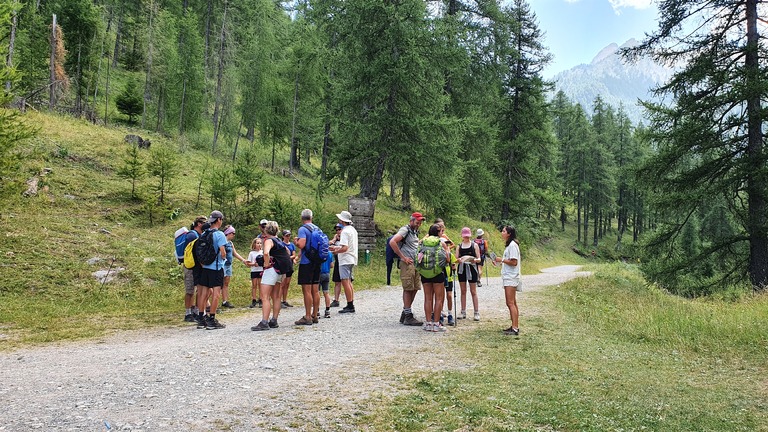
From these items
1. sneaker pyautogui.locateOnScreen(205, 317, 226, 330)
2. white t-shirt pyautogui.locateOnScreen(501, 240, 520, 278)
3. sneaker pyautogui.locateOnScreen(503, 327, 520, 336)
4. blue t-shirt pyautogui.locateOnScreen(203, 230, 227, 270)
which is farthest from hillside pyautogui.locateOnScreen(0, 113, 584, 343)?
white t-shirt pyautogui.locateOnScreen(501, 240, 520, 278)

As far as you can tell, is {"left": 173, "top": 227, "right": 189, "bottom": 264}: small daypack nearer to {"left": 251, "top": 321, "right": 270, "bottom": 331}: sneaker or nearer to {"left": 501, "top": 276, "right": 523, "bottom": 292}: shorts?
{"left": 251, "top": 321, "right": 270, "bottom": 331}: sneaker

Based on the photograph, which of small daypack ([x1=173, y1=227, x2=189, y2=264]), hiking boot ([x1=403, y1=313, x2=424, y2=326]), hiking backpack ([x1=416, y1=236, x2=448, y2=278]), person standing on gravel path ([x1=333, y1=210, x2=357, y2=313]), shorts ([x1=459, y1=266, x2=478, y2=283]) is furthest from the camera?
person standing on gravel path ([x1=333, y1=210, x2=357, y2=313])

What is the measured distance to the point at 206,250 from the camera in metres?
7.76

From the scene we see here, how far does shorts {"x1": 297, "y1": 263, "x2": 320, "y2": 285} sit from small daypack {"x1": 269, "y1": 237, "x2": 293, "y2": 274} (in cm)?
26

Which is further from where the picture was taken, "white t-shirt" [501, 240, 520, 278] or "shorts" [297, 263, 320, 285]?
"shorts" [297, 263, 320, 285]

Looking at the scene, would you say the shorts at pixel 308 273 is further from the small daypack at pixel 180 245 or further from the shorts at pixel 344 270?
the small daypack at pixel 180 245

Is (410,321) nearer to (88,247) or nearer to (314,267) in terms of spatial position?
(314,267)

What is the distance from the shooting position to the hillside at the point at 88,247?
29.3 ft

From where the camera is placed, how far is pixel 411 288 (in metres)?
8.27

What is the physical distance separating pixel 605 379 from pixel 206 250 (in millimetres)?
6633

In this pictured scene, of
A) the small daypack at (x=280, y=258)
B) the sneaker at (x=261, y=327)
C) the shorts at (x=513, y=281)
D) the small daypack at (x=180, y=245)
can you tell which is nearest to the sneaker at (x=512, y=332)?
the shorts at (x=513, y=281)

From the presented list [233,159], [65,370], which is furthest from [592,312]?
[233,159]

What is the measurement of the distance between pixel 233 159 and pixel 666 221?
2429 centimetres

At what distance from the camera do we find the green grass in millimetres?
3916
